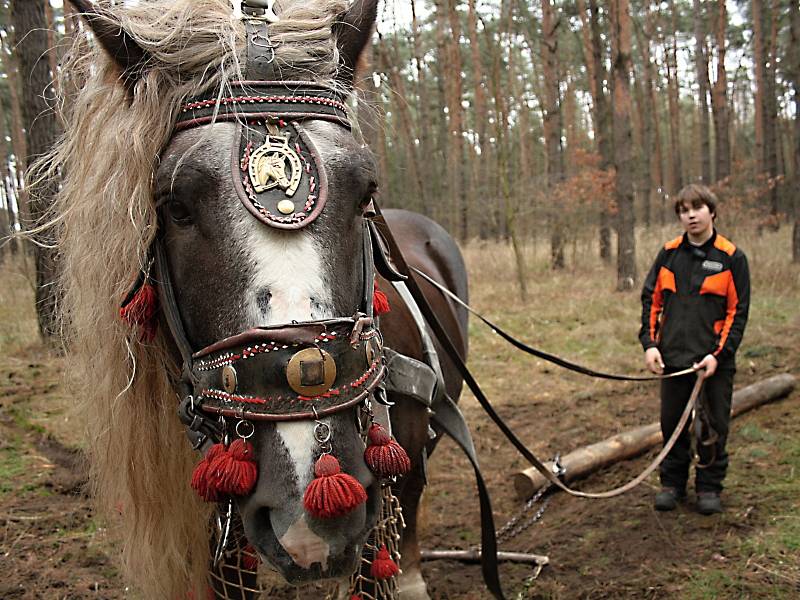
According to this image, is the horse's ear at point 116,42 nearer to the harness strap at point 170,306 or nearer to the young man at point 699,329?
the harness strap at point 170,306

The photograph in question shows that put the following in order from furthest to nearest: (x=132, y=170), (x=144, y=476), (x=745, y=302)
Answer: (x=745, y=302)
(x=144, y=476)
(x=132, y=170)

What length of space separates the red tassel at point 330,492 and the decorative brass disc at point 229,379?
240 millimetres

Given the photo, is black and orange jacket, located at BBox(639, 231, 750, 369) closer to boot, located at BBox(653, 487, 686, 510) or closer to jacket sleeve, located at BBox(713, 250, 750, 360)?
jacket sleeve, located at BBox(713, 250, 750, 360)

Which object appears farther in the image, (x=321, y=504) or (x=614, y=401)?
(x=614, y=401)

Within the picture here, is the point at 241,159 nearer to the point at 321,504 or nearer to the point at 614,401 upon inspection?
the point at 321,504

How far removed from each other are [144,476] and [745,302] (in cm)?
331

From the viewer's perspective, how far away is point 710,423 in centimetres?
391

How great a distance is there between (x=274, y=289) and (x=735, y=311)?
10.4ft

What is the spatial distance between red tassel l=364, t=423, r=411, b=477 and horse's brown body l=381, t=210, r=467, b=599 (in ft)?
A: 2.16

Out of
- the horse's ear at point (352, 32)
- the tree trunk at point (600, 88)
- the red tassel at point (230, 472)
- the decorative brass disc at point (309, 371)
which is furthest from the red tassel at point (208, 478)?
the tree trunk at point (600, 88)

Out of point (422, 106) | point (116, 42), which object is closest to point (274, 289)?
point (116, 42)

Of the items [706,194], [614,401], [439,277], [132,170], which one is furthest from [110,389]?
[614,401]

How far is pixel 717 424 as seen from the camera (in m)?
3.89

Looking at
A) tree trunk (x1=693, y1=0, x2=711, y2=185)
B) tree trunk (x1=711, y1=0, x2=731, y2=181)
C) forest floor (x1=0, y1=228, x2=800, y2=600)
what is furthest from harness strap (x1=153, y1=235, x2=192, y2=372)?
tree trunk (x1=693, y1=0, x2=711, y2=185)
